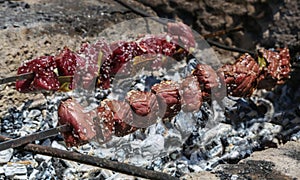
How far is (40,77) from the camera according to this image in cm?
266

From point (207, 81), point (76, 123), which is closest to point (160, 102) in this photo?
point (207, 81)

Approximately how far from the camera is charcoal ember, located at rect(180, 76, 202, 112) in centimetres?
247

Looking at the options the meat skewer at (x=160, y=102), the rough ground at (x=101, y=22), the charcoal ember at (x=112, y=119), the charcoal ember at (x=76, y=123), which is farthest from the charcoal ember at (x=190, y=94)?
the rough ground at (x=101, y=22)

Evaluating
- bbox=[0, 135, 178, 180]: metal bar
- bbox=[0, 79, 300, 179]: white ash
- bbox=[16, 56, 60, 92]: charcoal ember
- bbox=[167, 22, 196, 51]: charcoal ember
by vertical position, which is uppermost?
bbox=[167, 22, 196, 51]: charcoal ember

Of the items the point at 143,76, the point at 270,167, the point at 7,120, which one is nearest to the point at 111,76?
the point at 143,76

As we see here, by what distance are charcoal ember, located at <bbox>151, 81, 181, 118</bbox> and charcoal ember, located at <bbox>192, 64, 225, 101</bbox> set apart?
14 centimetres

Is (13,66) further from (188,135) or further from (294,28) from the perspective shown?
(294,28)

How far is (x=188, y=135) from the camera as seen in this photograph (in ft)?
9.55

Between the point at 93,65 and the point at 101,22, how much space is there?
737mm

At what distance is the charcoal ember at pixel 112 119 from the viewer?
2.22m

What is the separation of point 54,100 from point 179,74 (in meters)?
0.85

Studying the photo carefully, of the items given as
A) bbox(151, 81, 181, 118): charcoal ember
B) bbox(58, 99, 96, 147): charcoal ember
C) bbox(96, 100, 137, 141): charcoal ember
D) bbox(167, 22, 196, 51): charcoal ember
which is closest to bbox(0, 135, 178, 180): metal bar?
bbox(58, 99, 96, 147): charcoal ember

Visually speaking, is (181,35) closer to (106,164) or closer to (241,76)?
(241,76)

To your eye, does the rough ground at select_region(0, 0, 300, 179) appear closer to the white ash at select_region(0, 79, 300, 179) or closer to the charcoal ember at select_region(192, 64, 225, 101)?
the white ash at select_region(0, 79, 300, 179)
